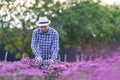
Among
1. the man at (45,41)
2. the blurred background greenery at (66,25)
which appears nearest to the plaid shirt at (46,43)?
the man at (45,41)

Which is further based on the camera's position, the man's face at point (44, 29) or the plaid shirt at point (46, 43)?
the plaid shirt at point (46, 43)

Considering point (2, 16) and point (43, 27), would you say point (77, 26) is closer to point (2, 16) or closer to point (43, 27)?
point (2, 16)

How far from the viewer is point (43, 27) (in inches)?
321

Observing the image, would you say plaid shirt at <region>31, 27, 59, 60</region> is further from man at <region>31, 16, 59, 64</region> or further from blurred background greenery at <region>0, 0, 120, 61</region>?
blurred background greenery at <region>0, 0, 120, 61</region>

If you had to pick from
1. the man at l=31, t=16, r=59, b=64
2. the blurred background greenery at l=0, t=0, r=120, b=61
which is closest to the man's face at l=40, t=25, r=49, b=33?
the man at l=31, t=16, r=59, b=64

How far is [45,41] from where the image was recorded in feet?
27.4

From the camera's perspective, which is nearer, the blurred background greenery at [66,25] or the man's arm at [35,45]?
the man's arm at [35,45]

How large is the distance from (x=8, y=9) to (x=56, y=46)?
25.2 m

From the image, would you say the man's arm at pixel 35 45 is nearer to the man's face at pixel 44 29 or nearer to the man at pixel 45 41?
the man at pixel 45 41

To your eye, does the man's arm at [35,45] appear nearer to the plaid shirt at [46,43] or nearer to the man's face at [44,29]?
the plaid shirt at [46,43]

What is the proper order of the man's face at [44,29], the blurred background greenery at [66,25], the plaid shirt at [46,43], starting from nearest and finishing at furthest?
the man's face at [44,29]
the plaid shirt at [46,43]
the blurred background greenery at [66,25]

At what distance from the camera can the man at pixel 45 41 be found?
27.0 feet

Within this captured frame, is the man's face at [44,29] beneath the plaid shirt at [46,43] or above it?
above

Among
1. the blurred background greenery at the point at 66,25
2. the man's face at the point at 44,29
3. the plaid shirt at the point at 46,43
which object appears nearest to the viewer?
the man's face at the point at 44,29
